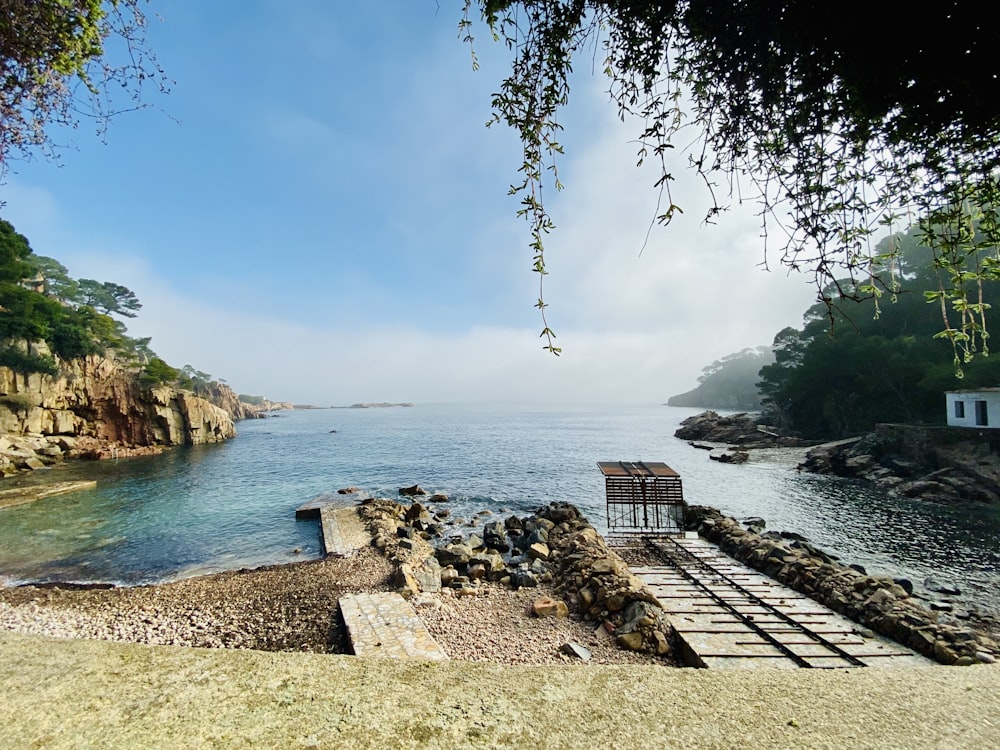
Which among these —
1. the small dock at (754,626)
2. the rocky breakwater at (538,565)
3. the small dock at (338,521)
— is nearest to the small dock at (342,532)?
the small dock at (338,521)

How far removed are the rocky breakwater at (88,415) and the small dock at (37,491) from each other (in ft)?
23.7

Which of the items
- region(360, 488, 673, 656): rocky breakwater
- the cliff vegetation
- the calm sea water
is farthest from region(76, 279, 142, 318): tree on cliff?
region(360, 488, 673, 656): rocky breakwater

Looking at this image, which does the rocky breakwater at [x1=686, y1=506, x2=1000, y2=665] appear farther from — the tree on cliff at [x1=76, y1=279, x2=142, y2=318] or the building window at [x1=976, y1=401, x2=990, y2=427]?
the tree on cliff at [x1=76, y1=279, x2=142, y2=318]

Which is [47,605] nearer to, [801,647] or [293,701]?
[293,701]

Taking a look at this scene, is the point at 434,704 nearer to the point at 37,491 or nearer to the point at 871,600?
the point at 871,600

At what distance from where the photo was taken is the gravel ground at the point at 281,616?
7.56m

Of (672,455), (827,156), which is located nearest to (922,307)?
(672,455)

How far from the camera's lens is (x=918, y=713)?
2295 millimetres

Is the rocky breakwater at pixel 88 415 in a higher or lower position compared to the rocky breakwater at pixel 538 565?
higher

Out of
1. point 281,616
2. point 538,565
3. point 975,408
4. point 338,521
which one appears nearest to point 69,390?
point 338,521

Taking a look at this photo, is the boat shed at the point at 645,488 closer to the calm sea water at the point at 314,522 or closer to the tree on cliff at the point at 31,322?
the calm sea water at the point at 314,522

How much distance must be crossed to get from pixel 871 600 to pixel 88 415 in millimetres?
58572

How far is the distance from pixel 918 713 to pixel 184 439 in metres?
63.5

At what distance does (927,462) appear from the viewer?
2612 cm
